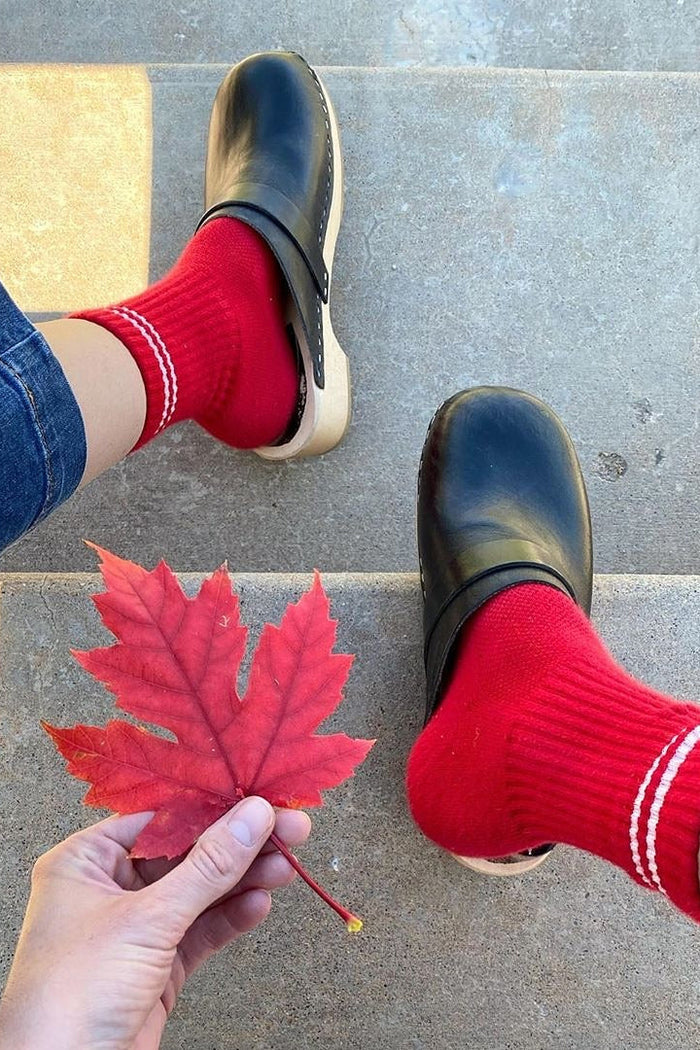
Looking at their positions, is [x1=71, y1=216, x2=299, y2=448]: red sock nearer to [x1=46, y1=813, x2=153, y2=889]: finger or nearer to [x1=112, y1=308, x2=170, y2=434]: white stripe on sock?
[x1=112, y1=308, x2=170, y2=434]: white stripe on sock

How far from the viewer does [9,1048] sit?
23.0 inches

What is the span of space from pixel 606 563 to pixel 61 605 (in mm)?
757

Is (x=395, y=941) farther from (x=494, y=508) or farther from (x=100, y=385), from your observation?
(x=100, y=385)

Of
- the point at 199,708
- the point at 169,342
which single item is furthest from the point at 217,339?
the point at 199,708

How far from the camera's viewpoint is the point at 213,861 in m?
0.57

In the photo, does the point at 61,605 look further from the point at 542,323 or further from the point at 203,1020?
the point at 542,323

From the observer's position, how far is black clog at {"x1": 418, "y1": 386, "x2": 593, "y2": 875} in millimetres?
968

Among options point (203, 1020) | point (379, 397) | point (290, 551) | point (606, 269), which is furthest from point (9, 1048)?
point (606, 269)

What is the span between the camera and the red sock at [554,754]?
692mm

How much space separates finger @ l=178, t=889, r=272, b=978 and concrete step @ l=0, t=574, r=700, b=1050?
167mm

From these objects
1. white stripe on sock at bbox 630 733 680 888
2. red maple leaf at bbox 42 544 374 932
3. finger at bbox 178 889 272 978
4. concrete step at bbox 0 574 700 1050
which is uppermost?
red maple leaf at bbox 42 544 374 932

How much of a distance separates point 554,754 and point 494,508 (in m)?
0.37

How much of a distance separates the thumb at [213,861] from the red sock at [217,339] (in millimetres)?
485

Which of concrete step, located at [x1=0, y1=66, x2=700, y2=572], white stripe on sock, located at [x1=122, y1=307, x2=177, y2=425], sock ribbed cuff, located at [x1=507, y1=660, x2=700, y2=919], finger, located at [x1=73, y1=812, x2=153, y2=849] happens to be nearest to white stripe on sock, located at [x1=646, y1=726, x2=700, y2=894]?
sock ribbed cuff, located at [x1=507, y1=660, x2=700, y2=919]
